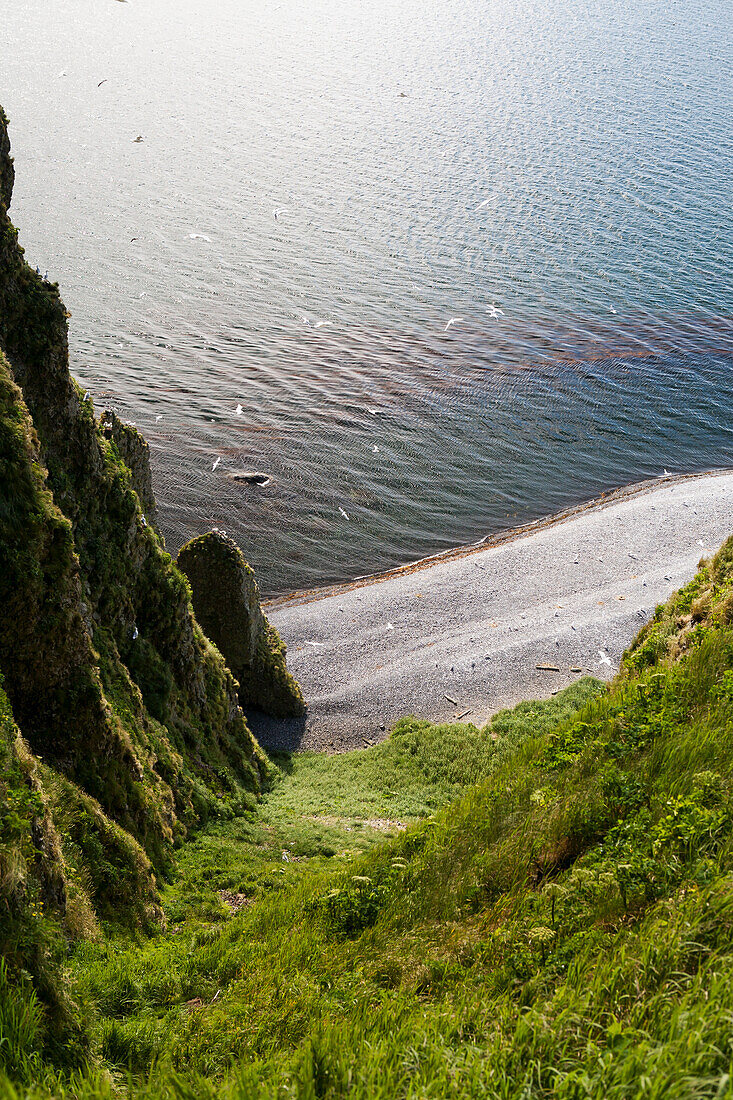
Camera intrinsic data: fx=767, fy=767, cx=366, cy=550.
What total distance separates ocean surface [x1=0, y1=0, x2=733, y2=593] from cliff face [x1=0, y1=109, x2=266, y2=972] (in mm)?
17117

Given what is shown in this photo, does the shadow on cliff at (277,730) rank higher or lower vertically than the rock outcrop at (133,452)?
lower

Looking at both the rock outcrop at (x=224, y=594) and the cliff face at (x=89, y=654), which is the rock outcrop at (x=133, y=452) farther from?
the rock outcrop at (x=224, y=594)

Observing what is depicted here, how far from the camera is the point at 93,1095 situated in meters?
4.35

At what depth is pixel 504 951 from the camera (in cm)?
605

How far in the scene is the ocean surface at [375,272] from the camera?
39500 mm

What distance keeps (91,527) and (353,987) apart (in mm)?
9744

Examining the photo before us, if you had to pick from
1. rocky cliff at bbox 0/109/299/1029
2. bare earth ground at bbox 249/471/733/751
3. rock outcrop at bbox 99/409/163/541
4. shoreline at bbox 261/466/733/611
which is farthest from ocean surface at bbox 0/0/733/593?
rocky cliff at bbox 0/109/299/1029

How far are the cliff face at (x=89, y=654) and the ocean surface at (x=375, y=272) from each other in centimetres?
1712

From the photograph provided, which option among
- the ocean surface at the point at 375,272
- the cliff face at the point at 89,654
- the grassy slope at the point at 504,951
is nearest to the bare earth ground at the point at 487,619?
the ocean surface at the point at 375,272

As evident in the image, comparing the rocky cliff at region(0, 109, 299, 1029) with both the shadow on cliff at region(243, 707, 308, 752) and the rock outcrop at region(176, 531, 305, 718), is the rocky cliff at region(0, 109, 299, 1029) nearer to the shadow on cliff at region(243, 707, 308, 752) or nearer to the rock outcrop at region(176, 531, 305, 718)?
the rock outcrop at region(176, 531, 305, 718)

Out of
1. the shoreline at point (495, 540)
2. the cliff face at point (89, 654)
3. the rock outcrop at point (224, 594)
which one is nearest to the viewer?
the cliff face at point (89, 654)

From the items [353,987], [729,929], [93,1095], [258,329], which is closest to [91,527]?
[353,987]

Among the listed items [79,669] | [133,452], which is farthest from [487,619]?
[79,669]

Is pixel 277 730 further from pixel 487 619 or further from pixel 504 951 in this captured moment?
pixel 504 951
